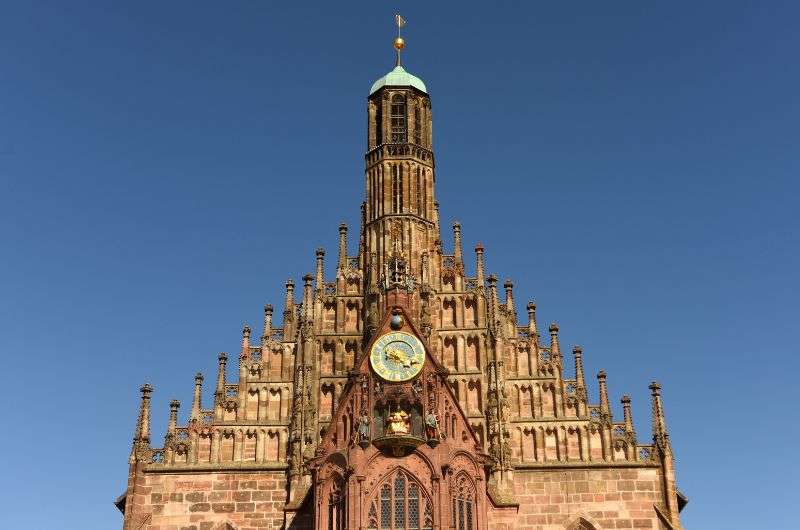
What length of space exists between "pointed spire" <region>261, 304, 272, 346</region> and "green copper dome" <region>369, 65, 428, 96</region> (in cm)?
1404

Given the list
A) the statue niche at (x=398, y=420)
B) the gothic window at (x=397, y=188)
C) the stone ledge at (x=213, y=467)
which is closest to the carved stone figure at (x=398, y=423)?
the statue niche at (x=398, y=420)

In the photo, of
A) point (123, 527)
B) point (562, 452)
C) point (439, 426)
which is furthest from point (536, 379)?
point (123, 527)

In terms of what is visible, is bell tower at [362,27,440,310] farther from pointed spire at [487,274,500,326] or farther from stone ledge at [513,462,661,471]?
stone ledge at [513,462,661,471]

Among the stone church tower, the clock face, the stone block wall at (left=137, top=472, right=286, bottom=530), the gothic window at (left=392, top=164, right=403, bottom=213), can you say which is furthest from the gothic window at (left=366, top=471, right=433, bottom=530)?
the gothic window at (left=392, top=164, right=403, bottom=213)

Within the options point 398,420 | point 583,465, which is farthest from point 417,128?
point 583,465

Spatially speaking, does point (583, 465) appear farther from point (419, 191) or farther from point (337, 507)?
point (419, 191)

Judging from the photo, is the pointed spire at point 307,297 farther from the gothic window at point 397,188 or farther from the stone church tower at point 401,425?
the gothic window at point 397,188

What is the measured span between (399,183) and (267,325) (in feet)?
33.4

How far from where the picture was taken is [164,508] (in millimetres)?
46188

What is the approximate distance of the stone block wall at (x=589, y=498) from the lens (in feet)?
150

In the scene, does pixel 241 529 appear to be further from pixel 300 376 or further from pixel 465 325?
pixel 465 325

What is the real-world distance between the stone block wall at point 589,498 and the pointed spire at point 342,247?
1347 centimetres

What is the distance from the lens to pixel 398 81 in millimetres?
57000

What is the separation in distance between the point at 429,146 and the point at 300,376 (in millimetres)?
14982
